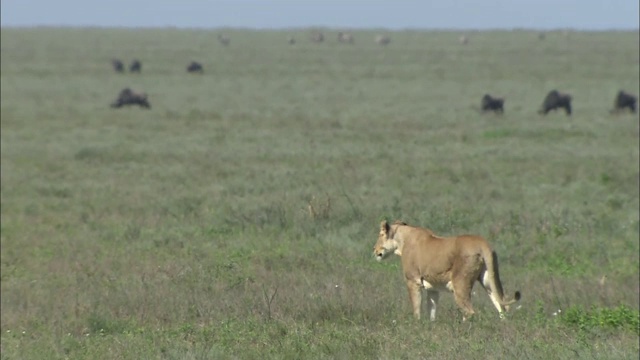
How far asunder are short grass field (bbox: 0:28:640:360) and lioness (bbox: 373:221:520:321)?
196mm

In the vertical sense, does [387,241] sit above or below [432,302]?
above

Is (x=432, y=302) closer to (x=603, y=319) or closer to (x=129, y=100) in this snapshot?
(x=603, y=319)

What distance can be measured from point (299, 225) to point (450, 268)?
6484mm

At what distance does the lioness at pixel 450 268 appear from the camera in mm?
9031

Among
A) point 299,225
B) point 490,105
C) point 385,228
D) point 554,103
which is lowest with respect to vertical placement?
point 490,105

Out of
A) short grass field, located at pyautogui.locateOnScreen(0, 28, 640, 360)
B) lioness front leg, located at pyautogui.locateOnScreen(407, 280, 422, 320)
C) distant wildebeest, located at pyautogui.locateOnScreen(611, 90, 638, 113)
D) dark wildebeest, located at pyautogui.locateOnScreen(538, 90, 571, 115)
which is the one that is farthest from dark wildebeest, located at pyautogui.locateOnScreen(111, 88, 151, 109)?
lioness front leg, located at pyautogui.locateOnScreen(407, 280, 422, 320)

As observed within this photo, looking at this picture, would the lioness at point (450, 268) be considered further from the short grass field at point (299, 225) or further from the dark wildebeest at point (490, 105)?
the dark wildebeest at point (490, 105)

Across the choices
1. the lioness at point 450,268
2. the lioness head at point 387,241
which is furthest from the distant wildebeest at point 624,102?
the lioness at point 450,268

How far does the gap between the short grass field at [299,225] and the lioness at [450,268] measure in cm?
20

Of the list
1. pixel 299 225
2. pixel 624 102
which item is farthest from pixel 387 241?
pixel 624 102

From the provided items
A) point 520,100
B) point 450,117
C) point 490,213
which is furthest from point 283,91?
point 490,213

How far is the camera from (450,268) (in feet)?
29.9

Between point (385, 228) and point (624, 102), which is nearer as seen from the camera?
point (385, 228)

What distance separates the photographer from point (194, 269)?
40.3 ft
